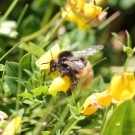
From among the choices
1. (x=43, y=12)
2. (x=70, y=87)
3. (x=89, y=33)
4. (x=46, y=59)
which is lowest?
(x=70, y=87)

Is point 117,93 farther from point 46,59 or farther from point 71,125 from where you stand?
point 46,59

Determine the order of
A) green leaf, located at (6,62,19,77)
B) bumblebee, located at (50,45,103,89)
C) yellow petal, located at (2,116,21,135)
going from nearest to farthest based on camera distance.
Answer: yellow petal, located at (2,116,21,135) → bumblebee, located at (50,45,103,89) → green leaf, located at (6,62,19,77)

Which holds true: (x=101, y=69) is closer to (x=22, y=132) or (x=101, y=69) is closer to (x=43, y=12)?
(x=43, y=12)

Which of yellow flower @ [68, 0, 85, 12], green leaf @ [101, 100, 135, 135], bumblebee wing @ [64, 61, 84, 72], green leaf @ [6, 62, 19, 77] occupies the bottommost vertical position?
green leaf @ [101, 100, 135, 135]

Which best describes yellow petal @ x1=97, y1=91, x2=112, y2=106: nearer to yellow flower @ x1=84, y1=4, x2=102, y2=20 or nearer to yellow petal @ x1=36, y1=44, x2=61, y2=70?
yellow petal @ x1=36, y1=44, x2=61, y2=70

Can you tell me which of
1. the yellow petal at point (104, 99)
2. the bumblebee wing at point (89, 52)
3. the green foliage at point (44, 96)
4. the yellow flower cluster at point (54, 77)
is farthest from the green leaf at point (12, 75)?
the yellow petal at point (104, 99)

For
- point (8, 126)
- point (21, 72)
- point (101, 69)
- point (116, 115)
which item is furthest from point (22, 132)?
point (101, 69)

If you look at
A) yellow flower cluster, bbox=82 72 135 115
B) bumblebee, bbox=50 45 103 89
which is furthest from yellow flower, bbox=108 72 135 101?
bumblebee, bbox=50 45 103 89

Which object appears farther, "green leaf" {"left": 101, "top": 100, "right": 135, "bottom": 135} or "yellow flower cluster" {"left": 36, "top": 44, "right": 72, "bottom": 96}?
"yellow flower cluster" {"left": 36, "top": 44, "right": 72, "bottom": 96}
